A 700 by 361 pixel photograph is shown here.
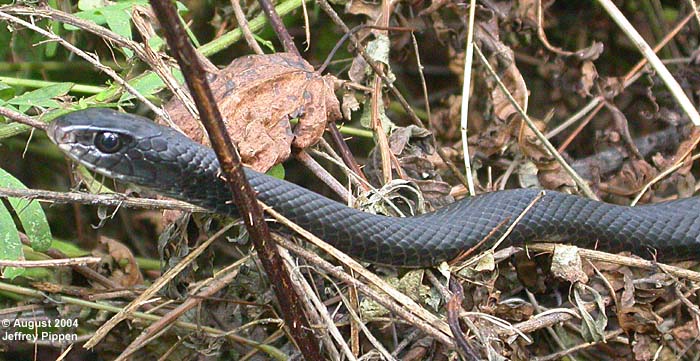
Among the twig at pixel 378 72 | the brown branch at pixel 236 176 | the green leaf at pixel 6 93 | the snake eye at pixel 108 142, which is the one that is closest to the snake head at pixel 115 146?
the snake eye at pixel 108 142

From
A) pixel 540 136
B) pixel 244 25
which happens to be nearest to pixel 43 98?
pixel 244 25

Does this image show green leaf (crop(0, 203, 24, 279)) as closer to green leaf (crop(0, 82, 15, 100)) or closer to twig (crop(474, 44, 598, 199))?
green leaf (crop(0, 82, 15, 100))

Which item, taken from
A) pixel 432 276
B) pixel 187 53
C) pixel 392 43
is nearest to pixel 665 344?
pixel 432 276

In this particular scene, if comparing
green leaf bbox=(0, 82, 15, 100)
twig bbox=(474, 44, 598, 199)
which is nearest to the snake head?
green leaf bbox=(0, 82, 15, 100)

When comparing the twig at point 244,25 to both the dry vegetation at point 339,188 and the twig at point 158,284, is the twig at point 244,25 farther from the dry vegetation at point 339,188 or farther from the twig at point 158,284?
the twig at point 158,284

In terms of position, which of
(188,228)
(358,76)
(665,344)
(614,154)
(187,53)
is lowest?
(665,344)

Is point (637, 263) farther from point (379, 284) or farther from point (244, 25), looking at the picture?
point (244, 25)

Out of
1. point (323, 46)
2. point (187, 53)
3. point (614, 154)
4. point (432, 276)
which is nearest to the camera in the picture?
point (187, 53)

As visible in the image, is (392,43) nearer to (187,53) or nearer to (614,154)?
(614,154)
